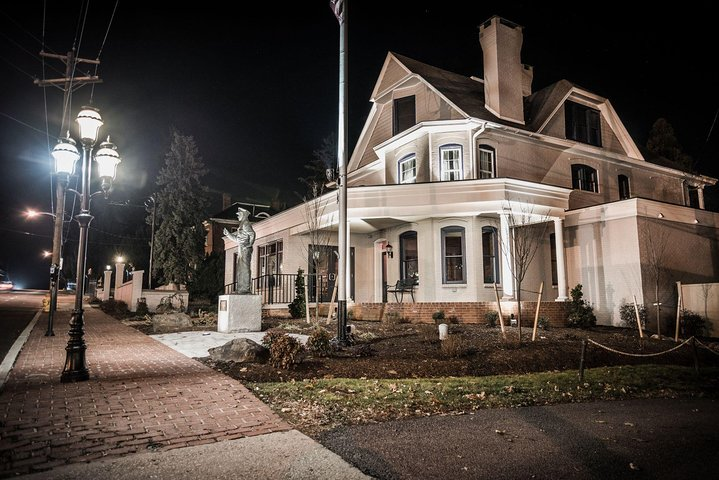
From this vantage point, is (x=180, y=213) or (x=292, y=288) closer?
(x=292, y=288)

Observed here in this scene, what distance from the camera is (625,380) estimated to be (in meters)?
8.17

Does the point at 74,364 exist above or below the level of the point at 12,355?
above

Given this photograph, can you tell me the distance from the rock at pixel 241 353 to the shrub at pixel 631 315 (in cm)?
1320

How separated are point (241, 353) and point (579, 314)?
12244mm

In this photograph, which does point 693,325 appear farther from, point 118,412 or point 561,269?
point 118,412

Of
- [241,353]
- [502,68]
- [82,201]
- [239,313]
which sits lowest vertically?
[241,353]

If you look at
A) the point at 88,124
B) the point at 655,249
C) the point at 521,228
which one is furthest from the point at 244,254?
the point at 655,249

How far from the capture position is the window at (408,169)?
65.1 ft

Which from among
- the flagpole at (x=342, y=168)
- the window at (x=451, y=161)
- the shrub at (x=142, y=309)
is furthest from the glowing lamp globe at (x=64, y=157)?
the window at (x=451, y=161)

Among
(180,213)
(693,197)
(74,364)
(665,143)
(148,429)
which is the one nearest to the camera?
(148,429)

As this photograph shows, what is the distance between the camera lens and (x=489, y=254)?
18250 millimetres

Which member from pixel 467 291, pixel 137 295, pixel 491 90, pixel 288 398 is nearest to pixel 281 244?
pixel 137 295

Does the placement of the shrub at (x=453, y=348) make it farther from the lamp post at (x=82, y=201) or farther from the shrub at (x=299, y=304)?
the shrub at (x=299, y=304)

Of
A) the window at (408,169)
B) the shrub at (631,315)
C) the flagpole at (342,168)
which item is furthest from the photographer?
the window at (408,169)
